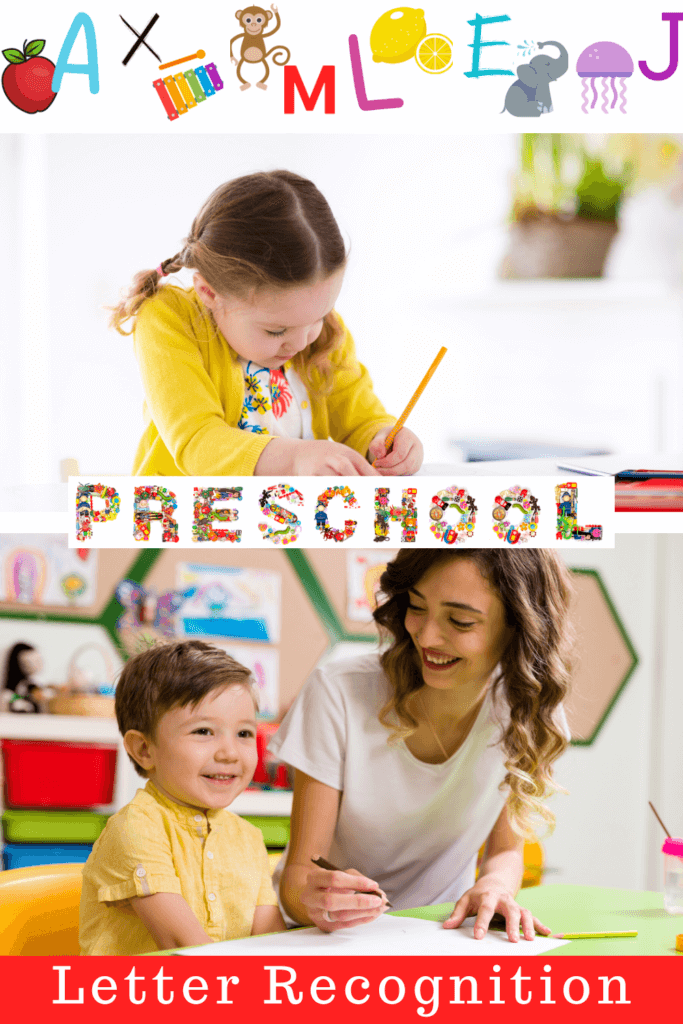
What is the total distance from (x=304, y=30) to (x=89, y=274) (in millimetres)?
322

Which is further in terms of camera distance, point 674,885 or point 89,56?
point 674,885

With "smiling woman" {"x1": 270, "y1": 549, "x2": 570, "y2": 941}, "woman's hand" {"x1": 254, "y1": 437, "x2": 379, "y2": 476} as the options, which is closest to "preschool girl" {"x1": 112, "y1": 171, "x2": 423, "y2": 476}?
"woman's hand" {"x1": 254, "y1": 437, "x2": 379, "y2": 476}

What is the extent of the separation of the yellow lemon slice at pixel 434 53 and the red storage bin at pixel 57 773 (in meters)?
1.09

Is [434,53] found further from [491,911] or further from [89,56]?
[491,911]

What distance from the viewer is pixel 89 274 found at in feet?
3.17

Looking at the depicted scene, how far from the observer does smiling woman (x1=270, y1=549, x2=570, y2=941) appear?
3.45 ft

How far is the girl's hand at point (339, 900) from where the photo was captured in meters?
0.93

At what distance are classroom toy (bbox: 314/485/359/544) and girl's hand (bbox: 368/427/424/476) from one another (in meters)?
0.05

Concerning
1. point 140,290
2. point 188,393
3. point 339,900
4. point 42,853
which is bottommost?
point 42,853

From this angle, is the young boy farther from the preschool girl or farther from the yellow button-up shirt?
the preschool girl

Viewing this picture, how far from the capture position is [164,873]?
0.97 m

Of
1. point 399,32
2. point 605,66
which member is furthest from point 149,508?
point 605,66

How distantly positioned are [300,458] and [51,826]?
0.92 meters
